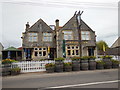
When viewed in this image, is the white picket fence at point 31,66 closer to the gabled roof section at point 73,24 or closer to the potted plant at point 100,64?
the potted plant at point 100,64

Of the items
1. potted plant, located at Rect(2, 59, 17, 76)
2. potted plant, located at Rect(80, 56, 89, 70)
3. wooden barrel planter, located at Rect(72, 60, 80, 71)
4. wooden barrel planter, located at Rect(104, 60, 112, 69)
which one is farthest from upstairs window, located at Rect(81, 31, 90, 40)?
potted plant, located at Rect(2, 59, 17, 76)

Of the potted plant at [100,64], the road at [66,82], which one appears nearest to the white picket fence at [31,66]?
the road at [66,82]

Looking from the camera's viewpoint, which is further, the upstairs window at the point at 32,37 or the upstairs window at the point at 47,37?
the upstairs window at the point at 47,37

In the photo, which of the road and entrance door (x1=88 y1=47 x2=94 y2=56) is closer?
the road

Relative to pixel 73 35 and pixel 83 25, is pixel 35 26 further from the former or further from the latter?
pixel 83 25

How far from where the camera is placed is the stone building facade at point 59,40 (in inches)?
783

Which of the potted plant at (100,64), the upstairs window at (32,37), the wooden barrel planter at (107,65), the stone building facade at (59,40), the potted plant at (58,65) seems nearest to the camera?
the potted plant at (58,65)

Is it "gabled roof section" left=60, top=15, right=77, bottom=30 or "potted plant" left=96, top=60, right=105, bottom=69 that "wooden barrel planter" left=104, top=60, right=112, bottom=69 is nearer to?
"potted plant" left=96, top=60, right=105, bottom=69

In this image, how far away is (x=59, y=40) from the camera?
19797 mm

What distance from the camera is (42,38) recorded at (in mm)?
20641

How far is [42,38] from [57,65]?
39.6 ft

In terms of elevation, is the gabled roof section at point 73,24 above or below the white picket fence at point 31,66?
above

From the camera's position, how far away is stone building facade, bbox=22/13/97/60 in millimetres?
19891

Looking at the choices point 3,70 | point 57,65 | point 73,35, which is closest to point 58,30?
point 73,35
